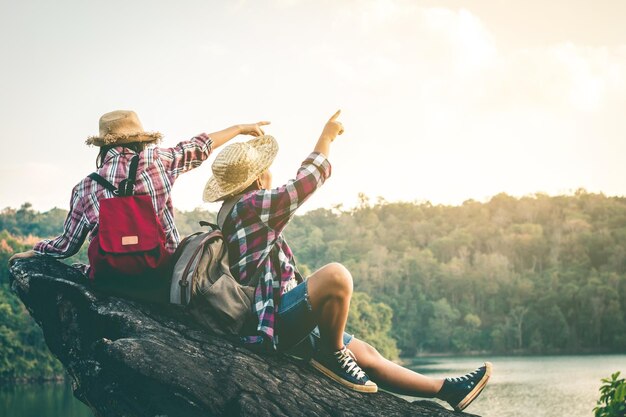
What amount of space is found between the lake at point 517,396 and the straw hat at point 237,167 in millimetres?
25164

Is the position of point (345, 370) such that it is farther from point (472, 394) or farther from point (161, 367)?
point (161, 367)

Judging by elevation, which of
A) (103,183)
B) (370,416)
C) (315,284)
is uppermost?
(103,183)

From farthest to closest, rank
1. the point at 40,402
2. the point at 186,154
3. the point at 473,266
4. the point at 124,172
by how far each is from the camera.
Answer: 1. the point at 473,266
2. the point at 40,402
3. the point at 186,154
4. the point at 124,172

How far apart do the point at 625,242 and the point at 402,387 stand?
348 ft

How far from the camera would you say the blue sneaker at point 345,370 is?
13.3 ft

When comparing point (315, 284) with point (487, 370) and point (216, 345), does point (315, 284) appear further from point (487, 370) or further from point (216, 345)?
point (487, 370)

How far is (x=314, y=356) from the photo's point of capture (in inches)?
163

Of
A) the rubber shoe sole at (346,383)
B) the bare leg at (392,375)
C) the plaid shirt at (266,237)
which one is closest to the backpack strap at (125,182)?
the plaid shirt at (266,237)

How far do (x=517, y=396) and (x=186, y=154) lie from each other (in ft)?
123

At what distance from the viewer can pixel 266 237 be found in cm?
394

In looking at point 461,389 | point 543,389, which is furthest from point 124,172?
point 543,389

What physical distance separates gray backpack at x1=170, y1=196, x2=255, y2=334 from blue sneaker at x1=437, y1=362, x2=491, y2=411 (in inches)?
45.5

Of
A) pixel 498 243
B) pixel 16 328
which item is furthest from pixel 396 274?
pixel 16 328

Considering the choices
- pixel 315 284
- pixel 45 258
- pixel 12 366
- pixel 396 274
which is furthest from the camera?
pixel 396 274
